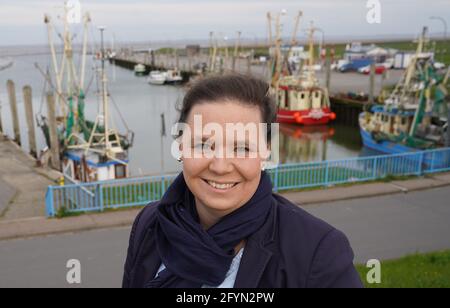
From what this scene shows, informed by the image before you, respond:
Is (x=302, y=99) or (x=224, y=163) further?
(x=302, y=99)

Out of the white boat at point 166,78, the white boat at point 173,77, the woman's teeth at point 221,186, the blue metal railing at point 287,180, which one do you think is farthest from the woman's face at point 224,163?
the white boat at point 166,78

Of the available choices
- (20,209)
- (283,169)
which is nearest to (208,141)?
(283,169)

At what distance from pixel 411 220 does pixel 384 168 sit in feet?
13.3

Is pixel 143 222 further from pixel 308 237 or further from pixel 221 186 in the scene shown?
pixel 308 237

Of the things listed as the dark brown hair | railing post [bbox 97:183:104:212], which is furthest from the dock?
the dark brown hair

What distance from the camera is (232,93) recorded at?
6.34ft

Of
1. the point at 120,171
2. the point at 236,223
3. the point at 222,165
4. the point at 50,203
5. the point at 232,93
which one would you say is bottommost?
the point at 120,171

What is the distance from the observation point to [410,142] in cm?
2294

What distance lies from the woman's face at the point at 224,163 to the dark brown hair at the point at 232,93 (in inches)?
1.1

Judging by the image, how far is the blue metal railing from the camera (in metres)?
11.2

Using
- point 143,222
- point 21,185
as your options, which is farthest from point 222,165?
point 21,185

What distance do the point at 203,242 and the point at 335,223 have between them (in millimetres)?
8905

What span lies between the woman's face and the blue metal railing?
9364 millimetres
